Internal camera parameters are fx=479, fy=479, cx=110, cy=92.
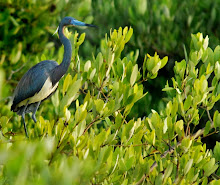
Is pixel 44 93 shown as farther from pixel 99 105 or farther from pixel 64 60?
pixel 99 105

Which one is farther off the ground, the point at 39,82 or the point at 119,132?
the point at 119,132

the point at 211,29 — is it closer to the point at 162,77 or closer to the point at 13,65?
the point at 162,77

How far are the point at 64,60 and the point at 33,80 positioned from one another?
90cm

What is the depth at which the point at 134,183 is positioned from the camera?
282cm

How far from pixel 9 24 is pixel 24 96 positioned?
2098mm

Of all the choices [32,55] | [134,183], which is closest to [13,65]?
[32,55]

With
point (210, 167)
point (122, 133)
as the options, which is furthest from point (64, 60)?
point (210, 167)

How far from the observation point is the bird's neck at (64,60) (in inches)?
161

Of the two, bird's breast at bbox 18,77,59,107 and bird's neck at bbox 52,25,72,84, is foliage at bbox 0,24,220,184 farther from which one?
bird's breast at bbox 18,77,59,107

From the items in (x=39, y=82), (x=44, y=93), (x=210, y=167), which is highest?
(x=210, y=167)

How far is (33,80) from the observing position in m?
5.09

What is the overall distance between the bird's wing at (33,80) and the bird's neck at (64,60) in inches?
4.8

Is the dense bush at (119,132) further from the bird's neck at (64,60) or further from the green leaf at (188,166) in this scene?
the bird's neck at (64,60)

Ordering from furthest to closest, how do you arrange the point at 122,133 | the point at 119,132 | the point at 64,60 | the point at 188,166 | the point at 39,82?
the point at 39,82 < the point at 64,60 < the point at 119,132 < the point at 122,133 < the point at 188,166
